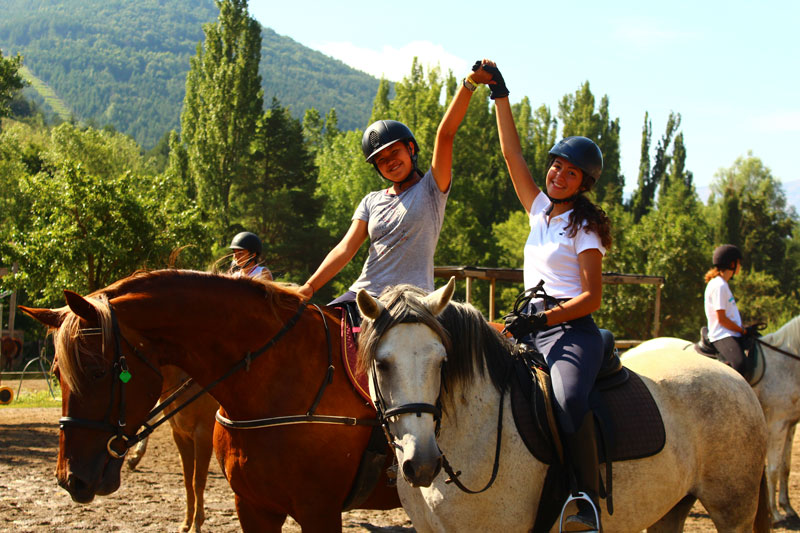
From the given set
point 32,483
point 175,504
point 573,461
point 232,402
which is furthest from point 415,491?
point 32,483

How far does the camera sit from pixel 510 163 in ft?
12.8

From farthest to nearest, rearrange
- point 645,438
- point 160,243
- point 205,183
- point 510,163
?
point 205,183 < point 160,243 < point 510,163 < point 645,438

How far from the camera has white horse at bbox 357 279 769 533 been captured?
8.67 ft

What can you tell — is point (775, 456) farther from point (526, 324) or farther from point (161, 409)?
point (161, 409)

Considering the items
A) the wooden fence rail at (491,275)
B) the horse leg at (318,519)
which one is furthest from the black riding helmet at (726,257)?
the horse leg at (318,519)

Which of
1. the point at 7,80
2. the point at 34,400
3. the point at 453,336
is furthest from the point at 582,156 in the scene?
the point at 34,400

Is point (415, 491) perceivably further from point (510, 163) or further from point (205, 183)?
point (205, 183)

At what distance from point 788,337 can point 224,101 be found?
34075mm

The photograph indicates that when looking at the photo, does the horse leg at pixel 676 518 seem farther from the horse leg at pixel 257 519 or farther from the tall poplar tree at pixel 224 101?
the tall poplar tree at pixel 224 101

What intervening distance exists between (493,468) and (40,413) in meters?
14.6

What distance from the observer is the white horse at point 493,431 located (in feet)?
8.67

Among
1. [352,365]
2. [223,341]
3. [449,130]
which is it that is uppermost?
[449,130]

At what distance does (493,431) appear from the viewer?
3.08m

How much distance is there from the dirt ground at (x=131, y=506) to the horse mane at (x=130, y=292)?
3.45 metres
